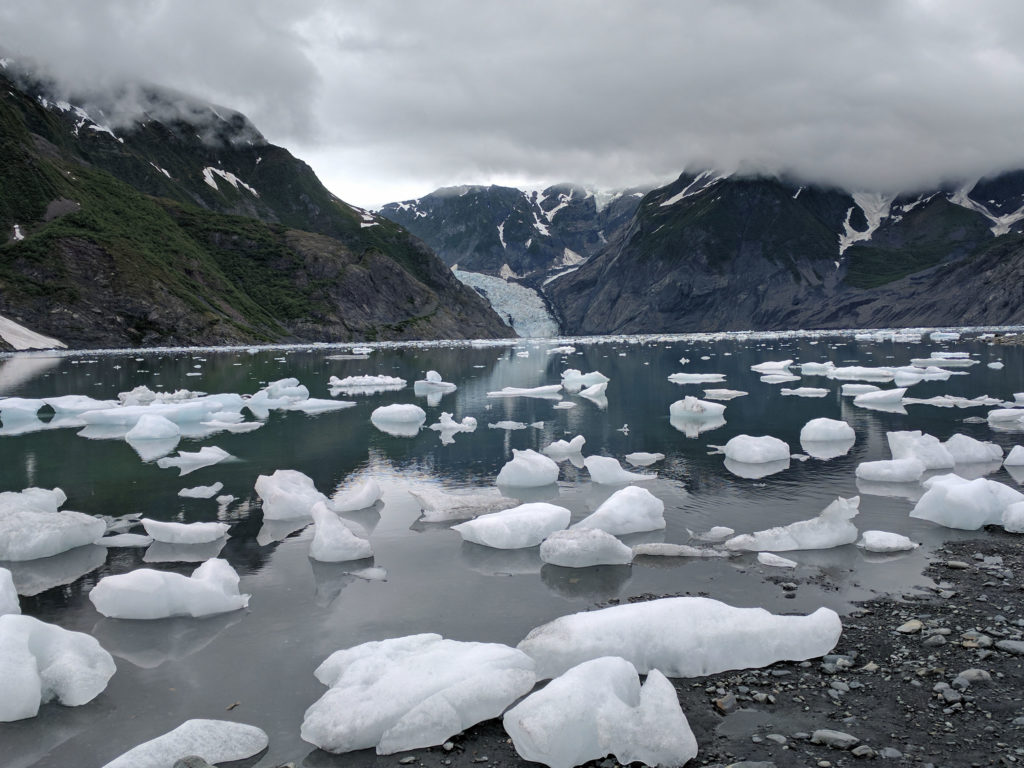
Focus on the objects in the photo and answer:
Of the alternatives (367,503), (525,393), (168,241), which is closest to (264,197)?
(168,241)

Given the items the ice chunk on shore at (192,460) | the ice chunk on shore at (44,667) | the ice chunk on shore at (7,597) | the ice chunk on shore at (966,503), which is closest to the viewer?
the ice chunk on shore at (44,667)

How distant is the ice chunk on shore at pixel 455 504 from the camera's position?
504 inches

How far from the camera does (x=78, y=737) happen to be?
6059 millimetres

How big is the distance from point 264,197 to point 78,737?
197 m

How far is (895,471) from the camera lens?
14.7 meters

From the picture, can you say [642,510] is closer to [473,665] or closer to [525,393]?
[473,665]

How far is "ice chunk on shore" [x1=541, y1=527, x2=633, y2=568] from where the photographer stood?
10.0 meters

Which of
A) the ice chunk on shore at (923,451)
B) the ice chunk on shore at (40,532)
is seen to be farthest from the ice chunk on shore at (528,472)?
the ice chunk on shore at (923,451)

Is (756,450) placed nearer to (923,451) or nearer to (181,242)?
(923,451)

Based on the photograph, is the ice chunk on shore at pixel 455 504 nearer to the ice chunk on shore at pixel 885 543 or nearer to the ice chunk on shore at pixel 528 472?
the ice chunk on shore at pixel 528 472

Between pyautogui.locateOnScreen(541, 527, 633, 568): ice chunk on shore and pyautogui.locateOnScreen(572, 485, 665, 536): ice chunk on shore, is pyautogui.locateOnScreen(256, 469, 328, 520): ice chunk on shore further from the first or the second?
pyautogui.locateOnScreen(541, 527, 633, 568): ice chunk on shore

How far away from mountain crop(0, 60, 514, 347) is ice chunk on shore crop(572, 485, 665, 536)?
310 feet

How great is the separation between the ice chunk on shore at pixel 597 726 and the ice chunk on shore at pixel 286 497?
826cm

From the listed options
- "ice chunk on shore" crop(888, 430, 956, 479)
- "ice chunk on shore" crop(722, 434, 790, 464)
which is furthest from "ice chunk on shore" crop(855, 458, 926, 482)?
"ice chunk on shore" crop(722, 434, 790, 464)
